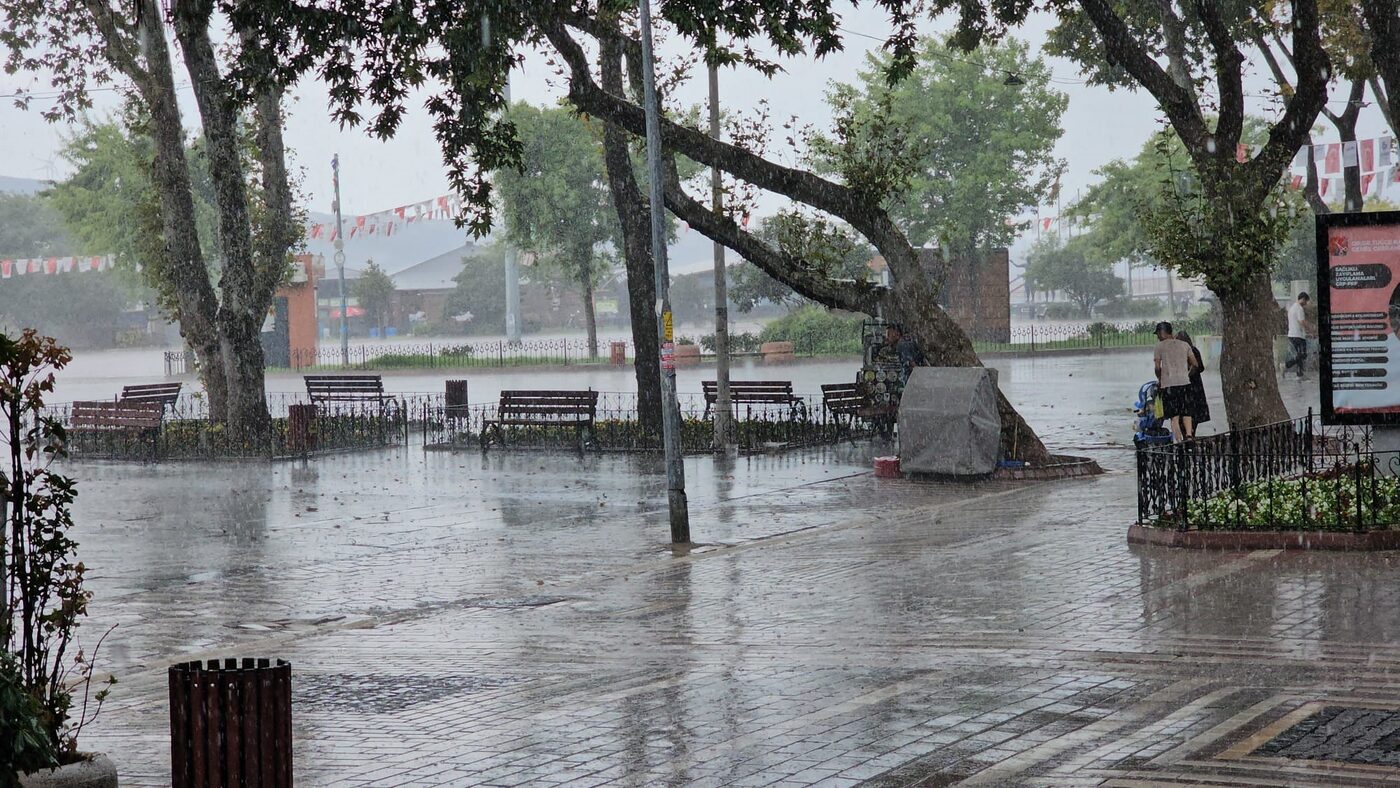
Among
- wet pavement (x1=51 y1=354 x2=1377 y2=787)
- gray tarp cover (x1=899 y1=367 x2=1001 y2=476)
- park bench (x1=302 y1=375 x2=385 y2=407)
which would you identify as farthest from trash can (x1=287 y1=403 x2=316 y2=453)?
gray tarp cover (x1=899 y1=367 x2=1001 y2=476)

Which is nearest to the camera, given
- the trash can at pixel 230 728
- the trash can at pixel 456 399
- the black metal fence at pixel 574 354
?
the trash can at pixel 230 728

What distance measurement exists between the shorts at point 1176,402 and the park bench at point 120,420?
627 inches

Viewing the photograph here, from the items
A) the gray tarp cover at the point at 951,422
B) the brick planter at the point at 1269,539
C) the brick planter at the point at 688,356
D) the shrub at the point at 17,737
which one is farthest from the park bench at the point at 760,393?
the brick planter at the point at 688,356

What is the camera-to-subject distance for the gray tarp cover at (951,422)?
19.3 meters

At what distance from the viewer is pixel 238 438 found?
2622cm

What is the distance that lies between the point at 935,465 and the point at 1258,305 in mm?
4608

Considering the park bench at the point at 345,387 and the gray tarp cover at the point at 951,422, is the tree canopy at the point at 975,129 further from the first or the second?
the gray tarp cover at the point at 951,422

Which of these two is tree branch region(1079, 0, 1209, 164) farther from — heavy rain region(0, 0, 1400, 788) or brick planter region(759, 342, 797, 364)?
brick planter region(759, 342, 797, 364)

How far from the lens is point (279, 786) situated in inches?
224

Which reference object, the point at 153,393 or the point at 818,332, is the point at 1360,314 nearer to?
the point at 153,393

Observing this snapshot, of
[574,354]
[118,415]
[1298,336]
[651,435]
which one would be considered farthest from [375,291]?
[651,435]

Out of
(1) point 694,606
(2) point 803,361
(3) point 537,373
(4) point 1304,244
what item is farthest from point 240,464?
(4) point 1304,244

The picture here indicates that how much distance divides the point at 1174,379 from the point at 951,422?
2851mm

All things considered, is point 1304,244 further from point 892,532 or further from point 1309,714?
point 1309,714
